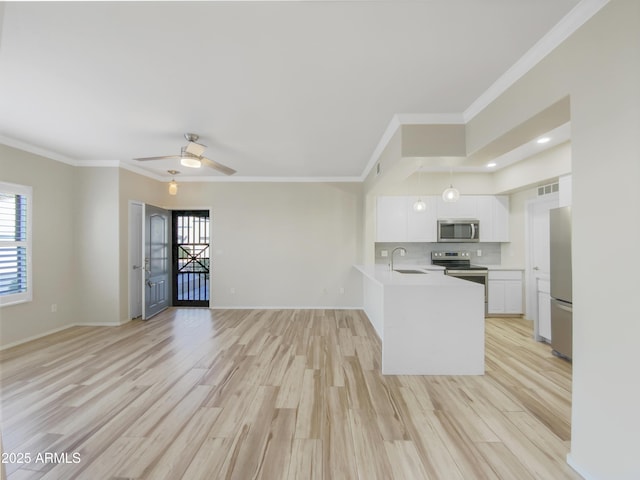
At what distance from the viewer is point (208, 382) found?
2.78 metres

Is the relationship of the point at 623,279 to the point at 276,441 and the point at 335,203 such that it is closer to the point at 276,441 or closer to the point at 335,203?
the point at 276,441

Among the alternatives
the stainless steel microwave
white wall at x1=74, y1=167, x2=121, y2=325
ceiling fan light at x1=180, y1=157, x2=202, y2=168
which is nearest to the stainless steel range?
the stainless steel microwave

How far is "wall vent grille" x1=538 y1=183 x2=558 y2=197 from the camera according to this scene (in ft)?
14.5

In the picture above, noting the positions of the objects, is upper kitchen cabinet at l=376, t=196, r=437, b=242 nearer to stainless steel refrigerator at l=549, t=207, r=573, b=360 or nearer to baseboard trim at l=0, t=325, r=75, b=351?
stainless steel refrigerator at l=549, t=207, r=573, b=360

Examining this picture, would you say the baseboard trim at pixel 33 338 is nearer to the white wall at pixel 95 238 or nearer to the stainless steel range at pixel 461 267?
the white wall at pixel 95 238

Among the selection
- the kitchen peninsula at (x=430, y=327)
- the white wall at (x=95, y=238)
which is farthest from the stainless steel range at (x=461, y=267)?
the white wall at (x=95, y=238)

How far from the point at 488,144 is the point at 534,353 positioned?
9.08 ft

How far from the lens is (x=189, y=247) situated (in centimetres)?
615

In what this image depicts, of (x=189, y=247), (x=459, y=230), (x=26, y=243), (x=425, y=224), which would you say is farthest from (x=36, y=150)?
(x=459, y=230)

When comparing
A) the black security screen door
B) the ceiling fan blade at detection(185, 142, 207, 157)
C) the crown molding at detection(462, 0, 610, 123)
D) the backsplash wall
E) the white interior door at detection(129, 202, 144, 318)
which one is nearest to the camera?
the crown molding at detection(462, 0, 610, 123)

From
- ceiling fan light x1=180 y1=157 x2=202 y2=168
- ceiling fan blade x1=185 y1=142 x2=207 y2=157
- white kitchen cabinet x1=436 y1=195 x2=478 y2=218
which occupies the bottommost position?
white kitchen cabinet x1=436 y1=195 x2=478 y2=218

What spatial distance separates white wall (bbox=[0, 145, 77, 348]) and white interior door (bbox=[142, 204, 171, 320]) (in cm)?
104

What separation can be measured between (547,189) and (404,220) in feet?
7.54

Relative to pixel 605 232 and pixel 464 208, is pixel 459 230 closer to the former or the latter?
pixel 464 208
